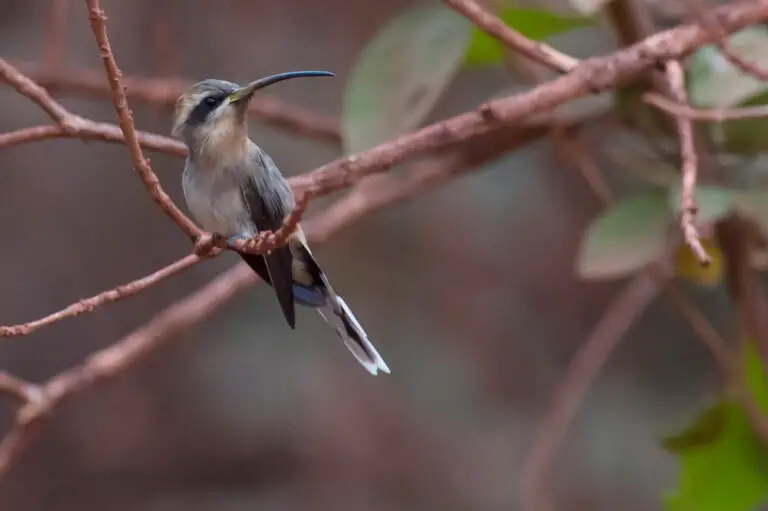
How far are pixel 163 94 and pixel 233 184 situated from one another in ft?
2.13

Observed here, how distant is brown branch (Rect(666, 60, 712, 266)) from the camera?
0.65 metres

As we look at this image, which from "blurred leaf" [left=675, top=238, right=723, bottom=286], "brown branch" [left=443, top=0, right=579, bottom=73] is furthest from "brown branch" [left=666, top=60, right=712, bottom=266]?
"blurred leaf" [left=675, top=238, right=723, bottom=286]

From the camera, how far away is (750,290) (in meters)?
1.29

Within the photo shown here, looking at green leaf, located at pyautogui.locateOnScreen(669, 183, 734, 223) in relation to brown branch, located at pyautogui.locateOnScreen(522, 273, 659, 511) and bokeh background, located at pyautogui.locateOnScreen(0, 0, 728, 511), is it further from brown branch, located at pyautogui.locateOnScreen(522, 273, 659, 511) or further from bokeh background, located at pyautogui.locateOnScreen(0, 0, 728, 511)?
bokeh background, located at pyautogui.locateOnScreen(0, 0, 728, 511)

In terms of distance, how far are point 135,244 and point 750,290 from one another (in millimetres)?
1408

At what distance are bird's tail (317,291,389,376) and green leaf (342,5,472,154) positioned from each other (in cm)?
35

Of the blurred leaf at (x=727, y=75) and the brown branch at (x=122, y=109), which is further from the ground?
the brown branch at (x=122, y=109)

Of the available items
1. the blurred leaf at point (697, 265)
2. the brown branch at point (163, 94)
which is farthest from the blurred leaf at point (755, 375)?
the brown branch at point (163, 94)

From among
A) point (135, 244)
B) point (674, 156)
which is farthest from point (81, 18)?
point (674, 156)

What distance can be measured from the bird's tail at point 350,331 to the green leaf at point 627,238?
41 centimetres

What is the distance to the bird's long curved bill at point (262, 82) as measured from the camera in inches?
24.6

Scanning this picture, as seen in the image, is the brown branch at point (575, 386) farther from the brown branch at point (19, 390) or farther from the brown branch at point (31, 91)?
Answer: the brown branch at point (31, 91)

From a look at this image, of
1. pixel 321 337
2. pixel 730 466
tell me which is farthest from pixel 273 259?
pixel 321 337

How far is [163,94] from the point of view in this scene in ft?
4.37
